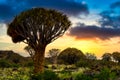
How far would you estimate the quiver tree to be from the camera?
39094mm

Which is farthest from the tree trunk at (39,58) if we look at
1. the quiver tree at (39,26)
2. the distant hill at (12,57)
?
the distant hill at (12,57)

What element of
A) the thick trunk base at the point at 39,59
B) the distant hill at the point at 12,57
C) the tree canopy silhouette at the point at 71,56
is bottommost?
the thick trunk base at the point at 39,59

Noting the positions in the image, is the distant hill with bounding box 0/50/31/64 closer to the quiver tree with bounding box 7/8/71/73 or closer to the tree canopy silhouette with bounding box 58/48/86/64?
the tree canopy silhouette with bounding box 58/48/86/64

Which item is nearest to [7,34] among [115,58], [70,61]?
[70,61]

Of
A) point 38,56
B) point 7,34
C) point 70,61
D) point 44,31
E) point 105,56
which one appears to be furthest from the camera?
point 105,56

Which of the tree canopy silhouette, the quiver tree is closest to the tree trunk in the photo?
the quiver tree

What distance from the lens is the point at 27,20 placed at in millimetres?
40062

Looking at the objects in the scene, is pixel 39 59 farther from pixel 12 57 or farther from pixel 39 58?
pixel 12 57

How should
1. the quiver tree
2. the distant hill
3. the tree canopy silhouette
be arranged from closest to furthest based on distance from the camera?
the quiver tree → the tree canopy silhouette → the distant hill

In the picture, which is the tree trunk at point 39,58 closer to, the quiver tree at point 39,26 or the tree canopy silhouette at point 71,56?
the quiver tree at point 39,26

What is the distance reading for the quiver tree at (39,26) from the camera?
128ft

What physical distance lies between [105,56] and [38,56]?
39071 millimetres

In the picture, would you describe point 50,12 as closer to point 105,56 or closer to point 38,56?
point 38,56

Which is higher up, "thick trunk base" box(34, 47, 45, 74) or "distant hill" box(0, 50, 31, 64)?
"distant hill" box(0, 50, 31, 64)
